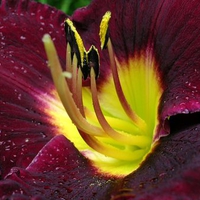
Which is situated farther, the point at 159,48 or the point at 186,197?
the point at 159,48

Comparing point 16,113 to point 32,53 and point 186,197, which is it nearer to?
point 32,53

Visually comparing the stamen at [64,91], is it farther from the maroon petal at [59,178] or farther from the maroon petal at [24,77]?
the maroon petal at [24,77]

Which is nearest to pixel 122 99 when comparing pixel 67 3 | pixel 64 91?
pixel 64 91

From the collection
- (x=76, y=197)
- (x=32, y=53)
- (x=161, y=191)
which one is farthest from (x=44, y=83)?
(x=161, y=191)

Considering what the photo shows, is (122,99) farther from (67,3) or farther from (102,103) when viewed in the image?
(67,3)

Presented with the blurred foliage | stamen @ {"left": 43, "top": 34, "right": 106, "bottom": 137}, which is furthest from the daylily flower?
the blurred foliage

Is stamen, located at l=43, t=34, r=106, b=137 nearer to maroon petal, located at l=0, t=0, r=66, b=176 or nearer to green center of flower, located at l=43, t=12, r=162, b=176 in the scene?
green center of flower, located at l=43, t=12, r=162, b=176
